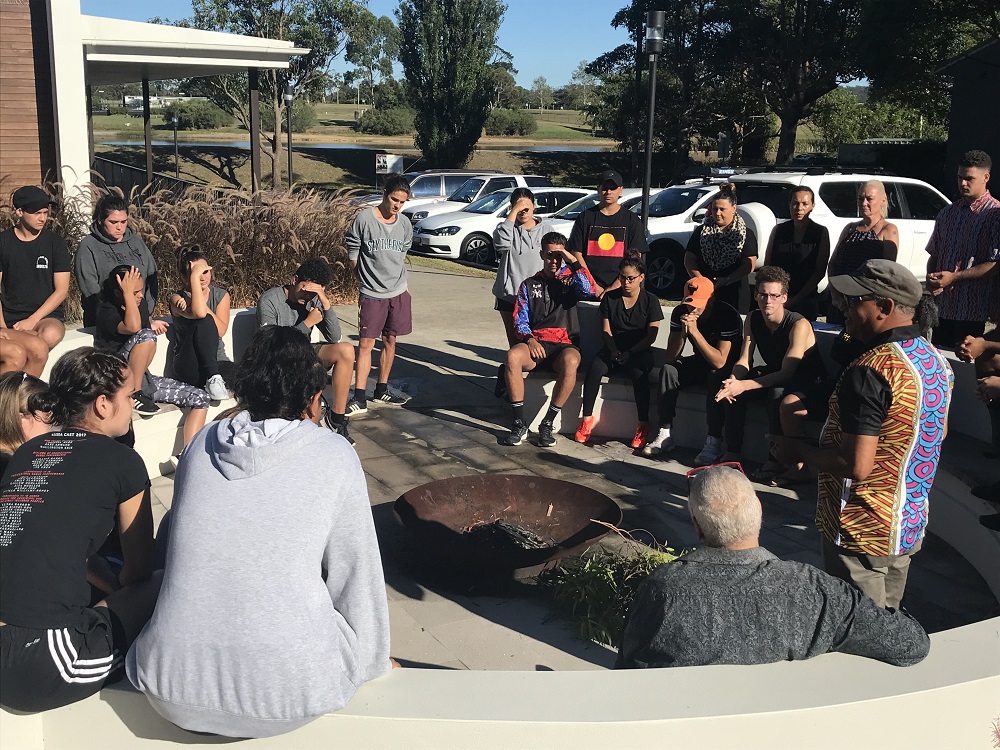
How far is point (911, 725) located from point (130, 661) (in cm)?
216

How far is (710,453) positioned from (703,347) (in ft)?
2.39

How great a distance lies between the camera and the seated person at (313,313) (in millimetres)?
6758

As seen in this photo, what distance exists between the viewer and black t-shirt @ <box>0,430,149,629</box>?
272 centimetres

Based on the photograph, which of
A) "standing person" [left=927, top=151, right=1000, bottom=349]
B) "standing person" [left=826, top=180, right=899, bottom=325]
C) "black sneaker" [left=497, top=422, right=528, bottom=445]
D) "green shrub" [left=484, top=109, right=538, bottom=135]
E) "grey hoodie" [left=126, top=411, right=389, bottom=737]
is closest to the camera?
"grey hoodie" [left=126, top=411, right=389, bottom=737]

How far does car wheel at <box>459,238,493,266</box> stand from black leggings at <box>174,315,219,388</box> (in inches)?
432

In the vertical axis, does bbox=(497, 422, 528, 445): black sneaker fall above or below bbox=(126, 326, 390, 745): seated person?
below

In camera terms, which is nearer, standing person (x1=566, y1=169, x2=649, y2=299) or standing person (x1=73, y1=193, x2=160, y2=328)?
standing person (x1=73, y1=193, x2=160, y2=328)

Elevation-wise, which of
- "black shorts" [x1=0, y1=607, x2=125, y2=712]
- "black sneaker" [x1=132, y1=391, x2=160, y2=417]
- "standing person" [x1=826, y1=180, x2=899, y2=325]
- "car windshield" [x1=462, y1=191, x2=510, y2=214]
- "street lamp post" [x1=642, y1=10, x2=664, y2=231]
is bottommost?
"black sneaker" [x1=132, y1=391, x2=160, y2=417]

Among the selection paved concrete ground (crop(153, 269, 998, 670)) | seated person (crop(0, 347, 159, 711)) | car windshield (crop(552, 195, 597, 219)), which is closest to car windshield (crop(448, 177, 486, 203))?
car windshield (crop(552, 195, 597, 219))

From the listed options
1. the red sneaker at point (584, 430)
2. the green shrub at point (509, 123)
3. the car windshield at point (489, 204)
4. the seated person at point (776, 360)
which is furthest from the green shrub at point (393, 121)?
the seated person at point (776, 360)

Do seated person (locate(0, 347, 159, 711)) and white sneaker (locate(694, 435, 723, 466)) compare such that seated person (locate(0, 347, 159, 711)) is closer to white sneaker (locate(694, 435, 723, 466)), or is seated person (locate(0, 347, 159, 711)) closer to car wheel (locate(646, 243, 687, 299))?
white sneaker (locate(694, 435, 723, 466))

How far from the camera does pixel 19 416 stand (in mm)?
3598

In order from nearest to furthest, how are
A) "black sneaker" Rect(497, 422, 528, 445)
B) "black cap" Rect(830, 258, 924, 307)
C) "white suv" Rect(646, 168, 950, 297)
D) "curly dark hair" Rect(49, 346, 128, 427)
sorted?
"curly dark hair" Rect(49, 346, 128, 427) < "black cap" Rect(830, 258, 924, 307) < "black sneaker" Rect(497, 422, 528, 445) < "white suv" Rect(646, 168, 950, 297)

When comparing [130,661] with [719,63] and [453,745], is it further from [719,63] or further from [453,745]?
[719,63]
